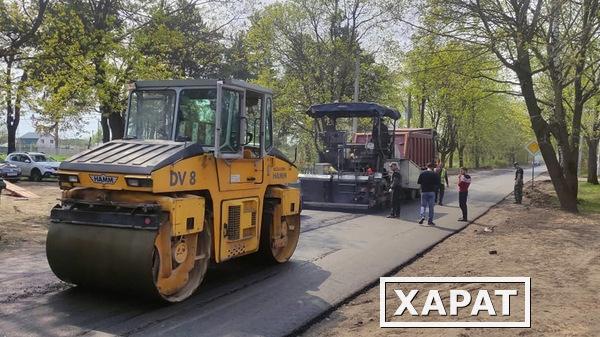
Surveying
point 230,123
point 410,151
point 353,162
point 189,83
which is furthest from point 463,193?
point 189,83

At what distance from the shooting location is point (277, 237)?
924 centimetres

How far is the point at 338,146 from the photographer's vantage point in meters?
19.5

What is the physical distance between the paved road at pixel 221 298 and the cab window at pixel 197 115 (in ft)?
6.73

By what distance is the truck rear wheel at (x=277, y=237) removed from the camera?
905 cm

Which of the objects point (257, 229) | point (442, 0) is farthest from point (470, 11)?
point (257, 229)

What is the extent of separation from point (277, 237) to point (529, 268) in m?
4.19

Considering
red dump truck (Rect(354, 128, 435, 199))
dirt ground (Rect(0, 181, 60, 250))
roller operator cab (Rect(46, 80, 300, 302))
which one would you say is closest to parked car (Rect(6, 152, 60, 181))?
dirt ground (Rect(0, 181, 60, 250))

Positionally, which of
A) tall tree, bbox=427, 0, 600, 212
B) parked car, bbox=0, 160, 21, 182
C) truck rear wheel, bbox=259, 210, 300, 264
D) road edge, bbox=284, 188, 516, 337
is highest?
tall tree, bbox=427, 0, 600, 212

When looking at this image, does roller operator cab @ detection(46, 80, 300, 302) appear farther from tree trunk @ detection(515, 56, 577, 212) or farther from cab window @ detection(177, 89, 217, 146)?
tree trunk @ detection(515, 56, 577, 212)

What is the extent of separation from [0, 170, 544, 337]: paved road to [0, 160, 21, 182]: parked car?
19.3 m

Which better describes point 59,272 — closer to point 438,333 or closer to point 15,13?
point 438,333

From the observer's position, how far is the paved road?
19.4 feet

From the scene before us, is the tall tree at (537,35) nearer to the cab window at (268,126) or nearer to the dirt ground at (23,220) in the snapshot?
the cab window at (268,126)
